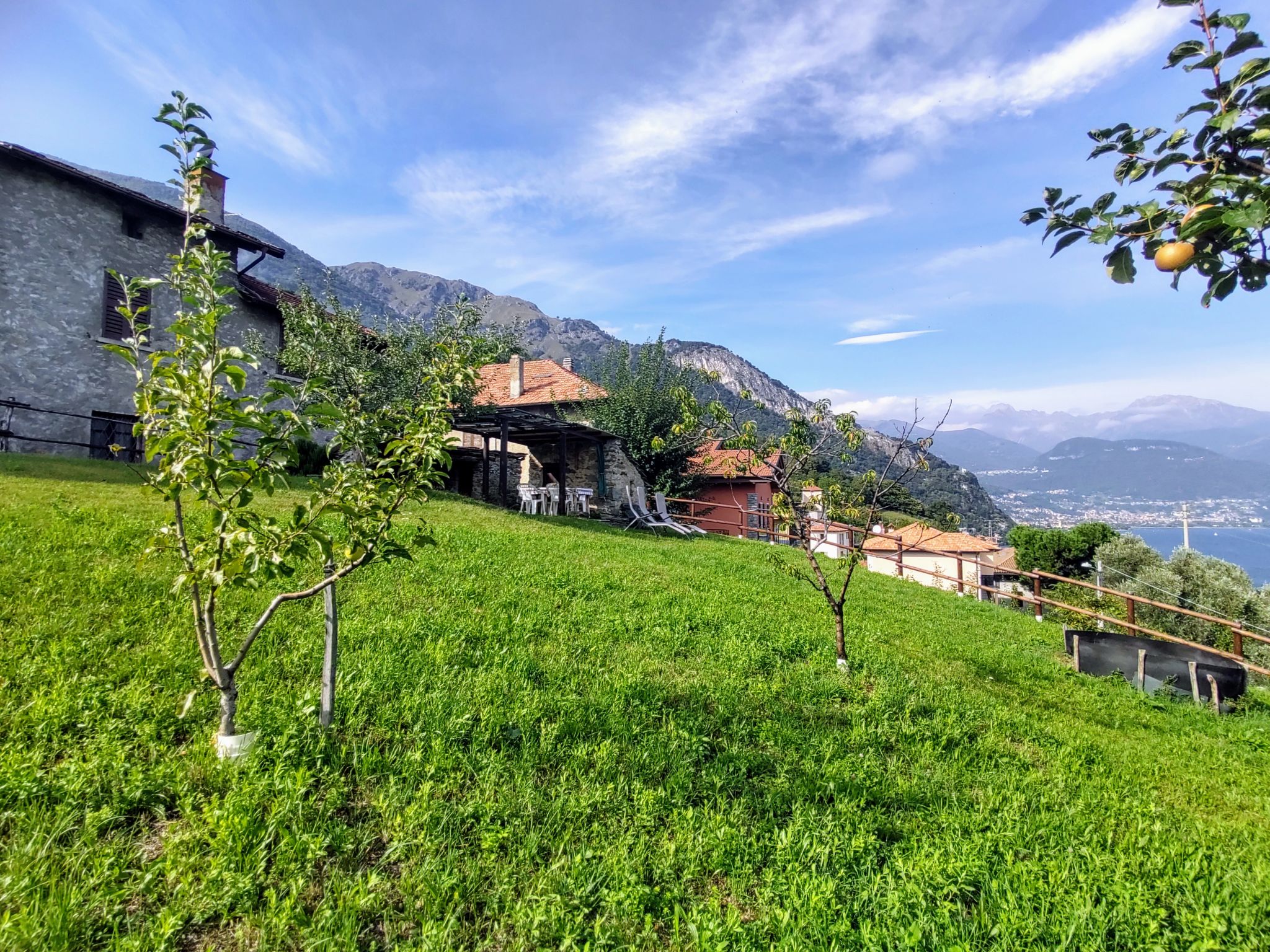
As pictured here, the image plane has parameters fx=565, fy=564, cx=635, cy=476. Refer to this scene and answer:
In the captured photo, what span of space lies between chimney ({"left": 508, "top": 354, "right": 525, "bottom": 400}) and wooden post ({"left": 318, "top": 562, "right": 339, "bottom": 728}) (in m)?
21.0

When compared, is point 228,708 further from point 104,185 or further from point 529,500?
point 104,185

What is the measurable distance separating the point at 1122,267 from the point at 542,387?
2327cm

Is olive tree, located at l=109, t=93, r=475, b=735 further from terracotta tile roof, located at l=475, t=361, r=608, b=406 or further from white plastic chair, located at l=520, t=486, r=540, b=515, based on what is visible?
terracotta tile roof, located at l=475, t=361, r=608, b=406

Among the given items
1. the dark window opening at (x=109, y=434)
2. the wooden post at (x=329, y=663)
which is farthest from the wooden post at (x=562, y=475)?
the wooden post at (x=329, y=663)

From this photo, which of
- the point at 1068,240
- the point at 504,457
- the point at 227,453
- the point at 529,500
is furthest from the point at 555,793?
the point at 529,500

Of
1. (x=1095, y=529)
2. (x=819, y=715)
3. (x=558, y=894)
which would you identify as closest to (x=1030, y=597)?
(x=819, y=715)

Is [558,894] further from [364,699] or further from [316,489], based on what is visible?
[316,489]

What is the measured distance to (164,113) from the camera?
264cm

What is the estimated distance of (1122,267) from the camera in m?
1.91

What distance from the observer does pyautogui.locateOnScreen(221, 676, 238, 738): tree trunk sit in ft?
9.52

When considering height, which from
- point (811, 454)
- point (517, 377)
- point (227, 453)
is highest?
point (517, 377)

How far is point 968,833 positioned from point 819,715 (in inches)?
58.8

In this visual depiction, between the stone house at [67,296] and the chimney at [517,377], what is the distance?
10181mm

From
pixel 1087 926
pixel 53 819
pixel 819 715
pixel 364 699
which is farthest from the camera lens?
pixel 819 715
